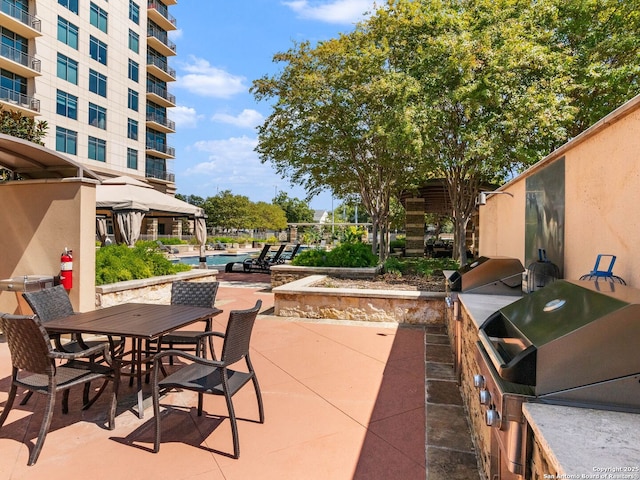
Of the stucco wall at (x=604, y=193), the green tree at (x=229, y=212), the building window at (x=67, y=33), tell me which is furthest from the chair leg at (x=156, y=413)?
the green tree at (x=229, y=212)

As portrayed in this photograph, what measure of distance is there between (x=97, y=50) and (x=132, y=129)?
19.0ft

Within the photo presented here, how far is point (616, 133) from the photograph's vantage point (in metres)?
2.51

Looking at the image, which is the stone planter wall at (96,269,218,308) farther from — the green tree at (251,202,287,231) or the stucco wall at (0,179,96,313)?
the green tree at (251,202,287,231)

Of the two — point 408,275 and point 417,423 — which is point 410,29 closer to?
point 408,275

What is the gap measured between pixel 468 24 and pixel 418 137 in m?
3.24

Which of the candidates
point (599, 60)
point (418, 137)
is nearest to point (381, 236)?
point (418, 137)

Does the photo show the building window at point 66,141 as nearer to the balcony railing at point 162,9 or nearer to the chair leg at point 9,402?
the balcony railing at point 162,9

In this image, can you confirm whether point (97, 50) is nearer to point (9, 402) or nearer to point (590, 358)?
point (9, 402)

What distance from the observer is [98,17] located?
26359 mm

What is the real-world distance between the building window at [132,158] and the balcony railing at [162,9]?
12617mm

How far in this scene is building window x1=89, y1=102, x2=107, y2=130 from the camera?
86.6 ft

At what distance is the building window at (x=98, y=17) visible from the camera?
2594 centimetres

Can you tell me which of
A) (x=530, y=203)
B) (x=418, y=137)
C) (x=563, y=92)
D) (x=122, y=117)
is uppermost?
(x=122, y=117)

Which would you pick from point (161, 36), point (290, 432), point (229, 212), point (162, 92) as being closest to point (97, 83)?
point (162, 92)
